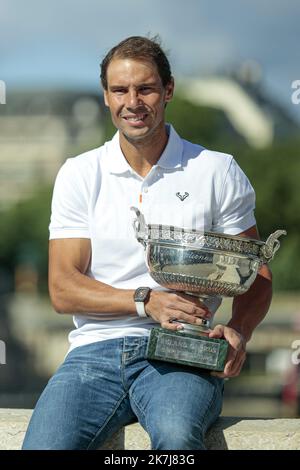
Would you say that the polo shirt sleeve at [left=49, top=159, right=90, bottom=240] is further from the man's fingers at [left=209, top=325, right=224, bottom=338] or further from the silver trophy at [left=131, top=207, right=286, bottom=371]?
the man's fingers at [left=209, top=325, right=224, bottom=338]

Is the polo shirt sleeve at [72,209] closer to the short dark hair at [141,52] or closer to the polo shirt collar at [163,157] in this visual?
the polo shirt collar at [163,157]

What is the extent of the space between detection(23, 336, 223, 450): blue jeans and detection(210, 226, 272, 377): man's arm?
9 centimetres

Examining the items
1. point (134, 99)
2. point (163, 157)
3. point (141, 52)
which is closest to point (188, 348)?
point (163, 157)

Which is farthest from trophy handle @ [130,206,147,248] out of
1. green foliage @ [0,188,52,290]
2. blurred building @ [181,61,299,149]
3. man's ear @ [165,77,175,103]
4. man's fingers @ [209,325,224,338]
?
blurred building @ [181,61,299,149]

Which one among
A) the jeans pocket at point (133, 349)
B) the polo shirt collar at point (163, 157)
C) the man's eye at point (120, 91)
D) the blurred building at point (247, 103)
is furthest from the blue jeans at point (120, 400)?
→ the blurred building at point (247, 103)

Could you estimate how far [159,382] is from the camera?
4434 millimetres

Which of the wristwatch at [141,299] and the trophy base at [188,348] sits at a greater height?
the wristwatch at [141,299]

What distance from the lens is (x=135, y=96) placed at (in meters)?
4.70

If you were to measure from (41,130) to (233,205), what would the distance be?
79.2 metres

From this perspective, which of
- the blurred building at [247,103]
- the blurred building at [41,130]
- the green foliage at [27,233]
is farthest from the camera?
the blurred building at [41,130]

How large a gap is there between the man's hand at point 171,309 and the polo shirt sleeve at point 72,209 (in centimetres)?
39

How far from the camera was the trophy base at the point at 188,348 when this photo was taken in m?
4.42

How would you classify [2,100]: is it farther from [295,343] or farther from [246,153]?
[246,153]

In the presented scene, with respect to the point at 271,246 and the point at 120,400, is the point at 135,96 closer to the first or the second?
the point at 271,246
